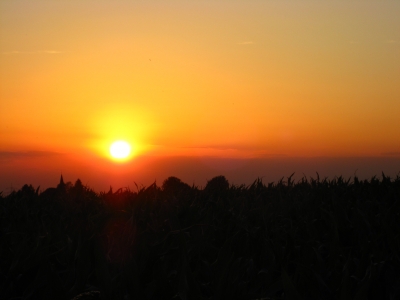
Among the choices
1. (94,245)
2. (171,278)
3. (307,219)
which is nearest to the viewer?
(171,278)

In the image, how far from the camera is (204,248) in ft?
11.4

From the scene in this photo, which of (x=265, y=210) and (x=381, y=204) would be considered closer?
(x=265, y=210)

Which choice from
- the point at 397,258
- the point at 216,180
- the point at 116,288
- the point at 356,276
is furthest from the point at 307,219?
the point at 216,180

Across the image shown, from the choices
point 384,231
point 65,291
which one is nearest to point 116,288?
point 65,291

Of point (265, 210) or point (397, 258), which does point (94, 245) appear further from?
point (397, 258)

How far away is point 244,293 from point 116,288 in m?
0.76

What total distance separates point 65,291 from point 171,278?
0.66m

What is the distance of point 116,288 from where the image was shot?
9.09 ft

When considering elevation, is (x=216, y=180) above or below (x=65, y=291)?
above

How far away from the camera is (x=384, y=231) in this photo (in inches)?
159

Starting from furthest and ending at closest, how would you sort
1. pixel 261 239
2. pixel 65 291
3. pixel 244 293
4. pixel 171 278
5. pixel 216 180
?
pixel 216 180, pixel 261 239, pixel 171 278, pixel 65 291, pixel 244 293

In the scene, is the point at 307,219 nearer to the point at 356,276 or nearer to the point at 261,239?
the point at 261,239

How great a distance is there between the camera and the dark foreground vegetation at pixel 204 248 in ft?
9.19

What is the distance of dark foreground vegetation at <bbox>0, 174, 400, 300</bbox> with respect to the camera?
2801 millimetres
